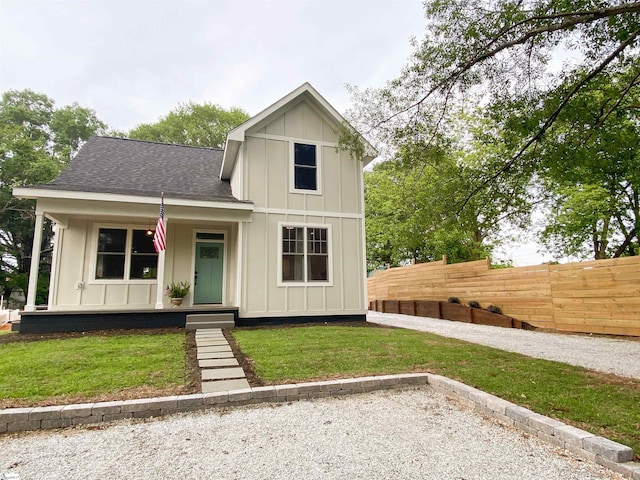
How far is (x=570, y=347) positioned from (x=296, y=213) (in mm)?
7010

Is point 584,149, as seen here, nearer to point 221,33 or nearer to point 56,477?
point 56,477

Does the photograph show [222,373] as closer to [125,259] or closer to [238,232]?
[238,232]

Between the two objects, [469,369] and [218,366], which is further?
[218,366]

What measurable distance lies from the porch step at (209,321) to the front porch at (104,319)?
0.08 metres

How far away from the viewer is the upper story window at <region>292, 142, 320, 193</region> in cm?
1034

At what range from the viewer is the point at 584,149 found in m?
5.97

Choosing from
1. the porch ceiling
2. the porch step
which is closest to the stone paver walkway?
the porch step

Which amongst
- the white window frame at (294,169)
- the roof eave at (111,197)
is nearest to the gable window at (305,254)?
the white window frame at (294,169)

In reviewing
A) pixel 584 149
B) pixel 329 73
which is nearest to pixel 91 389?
pixel 584 149

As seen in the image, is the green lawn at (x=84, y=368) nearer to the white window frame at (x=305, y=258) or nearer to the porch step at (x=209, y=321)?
the porch step at (x=209, y=321)

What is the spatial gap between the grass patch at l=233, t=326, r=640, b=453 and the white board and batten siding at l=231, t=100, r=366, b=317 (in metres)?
2.12

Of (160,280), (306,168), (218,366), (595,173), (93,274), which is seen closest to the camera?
(218,366)

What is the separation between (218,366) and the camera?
492cm

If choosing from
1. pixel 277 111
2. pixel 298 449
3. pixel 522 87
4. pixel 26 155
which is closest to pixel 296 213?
pixel 277 111
